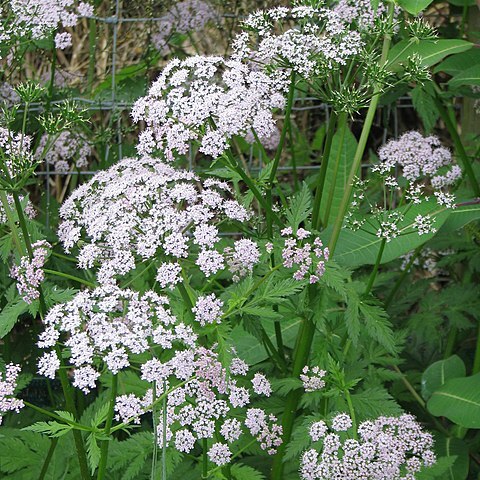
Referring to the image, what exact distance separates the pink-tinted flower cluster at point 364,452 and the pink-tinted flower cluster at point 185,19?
292 cm

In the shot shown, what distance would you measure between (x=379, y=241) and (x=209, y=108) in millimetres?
921

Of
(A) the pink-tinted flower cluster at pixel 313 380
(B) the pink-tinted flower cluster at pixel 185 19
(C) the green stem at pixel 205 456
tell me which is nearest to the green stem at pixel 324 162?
(A) the pink-tinted flower cluster at pixel 313 380

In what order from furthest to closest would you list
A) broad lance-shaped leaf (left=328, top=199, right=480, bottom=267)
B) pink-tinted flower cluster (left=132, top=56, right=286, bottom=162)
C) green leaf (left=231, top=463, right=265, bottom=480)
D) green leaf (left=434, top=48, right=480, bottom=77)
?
green leaf (left=434, top=48, right=480, bottom=77) < broad lance-shaped leaf (left=328, top=199, right=480, bottom=267) < green leaf (left=231, top=463, right=265, bottom=480) < pink-tinted flower cluster (left=132, top=56, right=286, bottom=162)

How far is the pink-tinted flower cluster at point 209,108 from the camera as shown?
2768mm

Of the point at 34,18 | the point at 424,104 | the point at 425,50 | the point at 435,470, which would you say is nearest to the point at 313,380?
the point at 435,470

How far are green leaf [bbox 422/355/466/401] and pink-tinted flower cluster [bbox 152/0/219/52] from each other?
249 centimetres

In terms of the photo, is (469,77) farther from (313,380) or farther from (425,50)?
(313,380)

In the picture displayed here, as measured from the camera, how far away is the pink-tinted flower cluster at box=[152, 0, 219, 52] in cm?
509

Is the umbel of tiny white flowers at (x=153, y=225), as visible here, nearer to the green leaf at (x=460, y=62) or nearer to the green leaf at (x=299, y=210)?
the green leaf at (x=299, y=210)

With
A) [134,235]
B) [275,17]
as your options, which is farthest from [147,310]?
[275,17]

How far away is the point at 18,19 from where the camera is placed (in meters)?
3.90

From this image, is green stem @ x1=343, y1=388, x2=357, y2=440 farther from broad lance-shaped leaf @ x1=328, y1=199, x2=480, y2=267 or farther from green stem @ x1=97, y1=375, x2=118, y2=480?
green stem @ x1=97, y1=375, x2=118, y2=480

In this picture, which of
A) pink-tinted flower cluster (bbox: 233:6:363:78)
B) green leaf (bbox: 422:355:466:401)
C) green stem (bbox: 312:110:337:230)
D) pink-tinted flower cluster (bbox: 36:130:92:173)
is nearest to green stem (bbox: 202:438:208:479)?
green stem (bbox: 312:110:337:230)

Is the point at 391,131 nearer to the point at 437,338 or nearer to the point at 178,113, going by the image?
the point at 437,338
